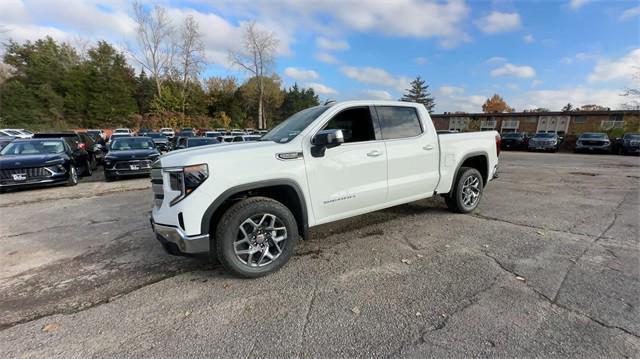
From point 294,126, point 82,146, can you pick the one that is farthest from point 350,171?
point 82,146

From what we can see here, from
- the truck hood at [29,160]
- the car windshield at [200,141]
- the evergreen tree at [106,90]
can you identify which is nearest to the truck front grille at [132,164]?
the truck hood at [29,160]

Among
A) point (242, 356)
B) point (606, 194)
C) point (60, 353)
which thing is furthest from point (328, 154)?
point (606, 194)

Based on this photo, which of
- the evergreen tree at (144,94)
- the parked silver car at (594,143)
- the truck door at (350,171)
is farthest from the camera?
the evergreen tree at (144,94)

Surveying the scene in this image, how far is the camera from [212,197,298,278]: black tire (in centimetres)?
295

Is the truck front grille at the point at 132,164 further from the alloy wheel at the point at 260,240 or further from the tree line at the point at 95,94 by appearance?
the tree line at the point at 95,94

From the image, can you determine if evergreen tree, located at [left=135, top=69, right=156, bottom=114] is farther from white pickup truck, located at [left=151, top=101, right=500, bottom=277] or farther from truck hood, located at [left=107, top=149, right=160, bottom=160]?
white pickup truck, located at [left=151, top=101, right=500, bottom=277]

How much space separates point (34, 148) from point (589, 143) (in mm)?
30262

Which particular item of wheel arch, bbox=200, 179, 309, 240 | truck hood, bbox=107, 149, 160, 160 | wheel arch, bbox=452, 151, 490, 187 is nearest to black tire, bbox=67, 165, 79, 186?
truck hood, bbox=107, 149, 160, 160

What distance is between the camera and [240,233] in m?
3.10

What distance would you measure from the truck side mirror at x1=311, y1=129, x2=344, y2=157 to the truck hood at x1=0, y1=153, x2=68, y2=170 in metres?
8.94

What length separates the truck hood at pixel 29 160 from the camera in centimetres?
781

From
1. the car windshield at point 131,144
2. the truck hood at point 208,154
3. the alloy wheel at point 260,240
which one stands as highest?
the truck hood at point 208,154

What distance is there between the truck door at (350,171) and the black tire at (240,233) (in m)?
0.39

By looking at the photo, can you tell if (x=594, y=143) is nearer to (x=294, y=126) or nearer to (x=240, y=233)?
(x=294, y=126)
